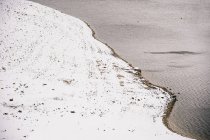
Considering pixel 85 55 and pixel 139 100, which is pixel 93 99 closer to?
pixel 139 100

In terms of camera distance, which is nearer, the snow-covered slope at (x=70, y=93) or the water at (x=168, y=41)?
the snow-covered slope at (x=70, y=93)

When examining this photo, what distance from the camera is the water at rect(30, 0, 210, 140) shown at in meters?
20.4

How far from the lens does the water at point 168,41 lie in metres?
20.4

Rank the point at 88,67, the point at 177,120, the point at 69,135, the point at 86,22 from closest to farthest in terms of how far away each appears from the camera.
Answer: the point at 69,135
the point at 177,120
the point at 88,67
the point at 86,22

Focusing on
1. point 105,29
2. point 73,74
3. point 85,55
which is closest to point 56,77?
point 73,74

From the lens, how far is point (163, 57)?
29.7 m

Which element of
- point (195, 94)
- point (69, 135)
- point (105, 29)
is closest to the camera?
point (69, 135)

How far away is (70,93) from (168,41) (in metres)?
17.8

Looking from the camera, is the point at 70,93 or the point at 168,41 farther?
the point at 168,41

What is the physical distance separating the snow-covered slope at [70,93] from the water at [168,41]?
1.52 m

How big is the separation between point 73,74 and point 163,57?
9832mm

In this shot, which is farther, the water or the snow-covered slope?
the water

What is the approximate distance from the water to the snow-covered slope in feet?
4.99

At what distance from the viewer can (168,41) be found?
35.0m
